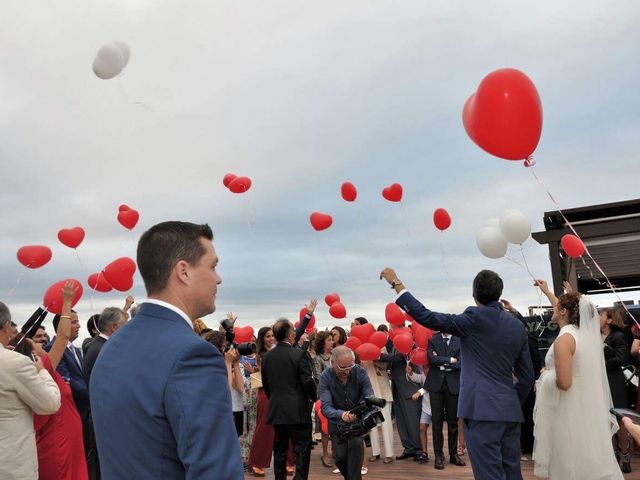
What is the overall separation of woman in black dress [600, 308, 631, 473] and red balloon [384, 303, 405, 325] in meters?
2.58

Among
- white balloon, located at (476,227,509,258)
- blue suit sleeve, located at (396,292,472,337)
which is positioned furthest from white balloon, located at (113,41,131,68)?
white balloon, located at (476,227,509,258)

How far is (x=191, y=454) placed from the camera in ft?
4.22

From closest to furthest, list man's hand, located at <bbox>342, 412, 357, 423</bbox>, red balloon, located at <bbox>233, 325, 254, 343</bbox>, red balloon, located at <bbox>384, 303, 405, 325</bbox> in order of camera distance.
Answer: man's hand, located at <bbox>342, 412, 357, 423</bbox> → red balloon, located at <bbox>384, 303, 405, 325</bbox> → red balloon, located at <bbox>233, 325, 254, 343</bbox>

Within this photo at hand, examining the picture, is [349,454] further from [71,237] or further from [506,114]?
[71,237]

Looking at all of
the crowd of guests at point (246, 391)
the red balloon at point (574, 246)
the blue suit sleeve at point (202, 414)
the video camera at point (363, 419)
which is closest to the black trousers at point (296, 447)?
the crowd of guests at point (246, 391)

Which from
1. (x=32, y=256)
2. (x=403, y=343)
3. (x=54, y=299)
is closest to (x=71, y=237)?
(x=32, y=256)

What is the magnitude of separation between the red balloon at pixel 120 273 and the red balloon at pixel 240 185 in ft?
7.83

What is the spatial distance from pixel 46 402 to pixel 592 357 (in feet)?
12.8

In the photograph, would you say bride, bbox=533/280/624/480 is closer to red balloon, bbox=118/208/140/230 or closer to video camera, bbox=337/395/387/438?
video camera, bbox=337/395/387/438

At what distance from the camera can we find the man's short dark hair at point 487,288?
4.21m

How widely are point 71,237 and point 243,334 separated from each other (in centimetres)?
331

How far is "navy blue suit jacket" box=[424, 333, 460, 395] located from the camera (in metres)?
7.21

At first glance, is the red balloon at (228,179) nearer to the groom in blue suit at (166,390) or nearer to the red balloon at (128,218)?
the red balloon at (128,218)

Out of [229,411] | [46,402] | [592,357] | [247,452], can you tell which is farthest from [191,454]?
[247,452]
